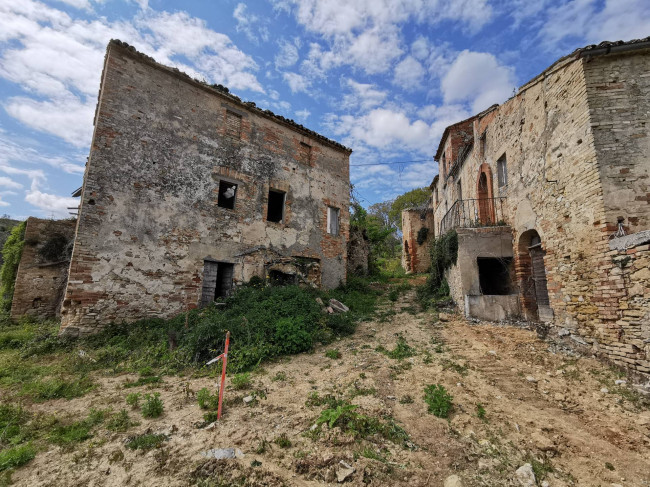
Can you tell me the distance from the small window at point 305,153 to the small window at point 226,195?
11.4 feet

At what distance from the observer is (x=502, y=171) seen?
965 centimetres

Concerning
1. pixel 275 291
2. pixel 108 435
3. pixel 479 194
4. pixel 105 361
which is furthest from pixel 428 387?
pixel 479 194

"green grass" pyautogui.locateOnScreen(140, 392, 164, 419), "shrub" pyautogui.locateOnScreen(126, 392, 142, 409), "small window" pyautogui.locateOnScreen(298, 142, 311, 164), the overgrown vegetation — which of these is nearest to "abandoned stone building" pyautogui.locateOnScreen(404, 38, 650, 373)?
the overgrown vegetation

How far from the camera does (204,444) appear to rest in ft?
10.9

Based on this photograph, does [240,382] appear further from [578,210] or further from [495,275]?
[495,275]

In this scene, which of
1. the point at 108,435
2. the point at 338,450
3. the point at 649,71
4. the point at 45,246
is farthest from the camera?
the point at 45,246

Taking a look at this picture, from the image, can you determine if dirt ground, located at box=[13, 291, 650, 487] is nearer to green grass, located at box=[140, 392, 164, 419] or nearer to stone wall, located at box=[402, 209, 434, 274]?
green grass, located at box=[140, 392, 164, 419]

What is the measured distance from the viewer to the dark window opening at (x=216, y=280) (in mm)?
9875

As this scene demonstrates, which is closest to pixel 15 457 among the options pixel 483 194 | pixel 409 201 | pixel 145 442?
pixel 145 442

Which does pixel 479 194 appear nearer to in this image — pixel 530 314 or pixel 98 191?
pixel 530 314

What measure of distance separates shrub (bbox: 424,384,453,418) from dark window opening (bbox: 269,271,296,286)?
7.58 metres

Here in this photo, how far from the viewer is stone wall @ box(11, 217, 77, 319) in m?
10.2

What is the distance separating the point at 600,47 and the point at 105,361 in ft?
41.3

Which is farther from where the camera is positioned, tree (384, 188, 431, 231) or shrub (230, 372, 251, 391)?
tree (384, 188, 431, 231)
